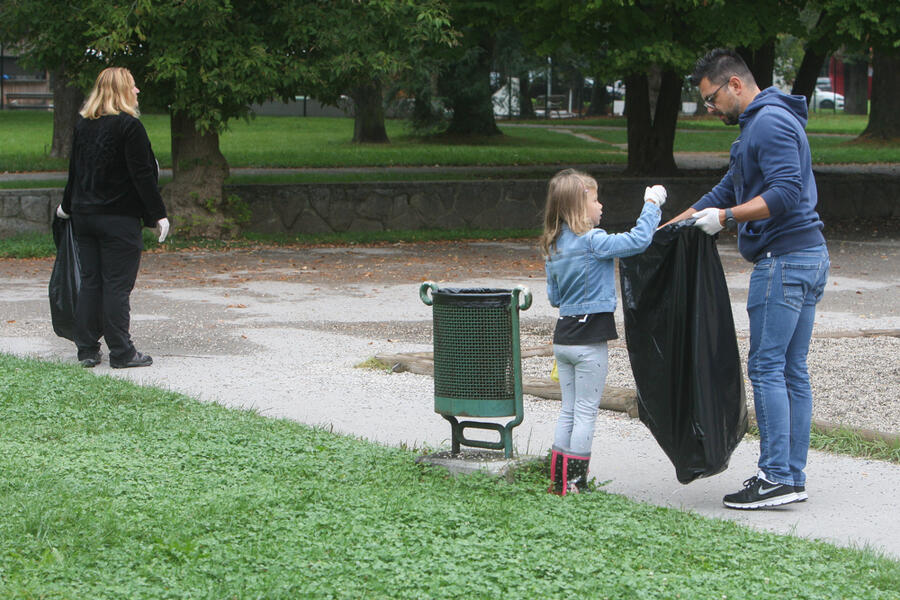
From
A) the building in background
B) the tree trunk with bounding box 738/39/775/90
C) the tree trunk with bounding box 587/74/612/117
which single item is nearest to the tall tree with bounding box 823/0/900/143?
the tree trunk with bounding box 738/39/775/90

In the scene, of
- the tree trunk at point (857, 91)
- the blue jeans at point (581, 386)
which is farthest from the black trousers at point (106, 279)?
the tree trunk at point (857, 91)

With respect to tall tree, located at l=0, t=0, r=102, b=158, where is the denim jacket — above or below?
below

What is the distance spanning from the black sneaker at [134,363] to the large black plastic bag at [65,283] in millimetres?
431

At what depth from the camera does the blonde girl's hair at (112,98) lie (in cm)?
765

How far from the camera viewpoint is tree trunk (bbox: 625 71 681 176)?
66.8 ft

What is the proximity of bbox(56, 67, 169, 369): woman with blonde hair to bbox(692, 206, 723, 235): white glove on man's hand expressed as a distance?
13.2 feet

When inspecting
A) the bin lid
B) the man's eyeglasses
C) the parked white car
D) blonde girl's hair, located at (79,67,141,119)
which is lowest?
the bin lid

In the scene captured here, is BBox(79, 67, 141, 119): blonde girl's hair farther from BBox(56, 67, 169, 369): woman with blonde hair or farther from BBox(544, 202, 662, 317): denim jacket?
BBox(544, 202, 662, 317): denim jacket

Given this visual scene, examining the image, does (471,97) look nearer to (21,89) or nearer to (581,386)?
(581,386)

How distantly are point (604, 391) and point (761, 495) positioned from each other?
206cm

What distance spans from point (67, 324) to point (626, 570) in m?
5.28

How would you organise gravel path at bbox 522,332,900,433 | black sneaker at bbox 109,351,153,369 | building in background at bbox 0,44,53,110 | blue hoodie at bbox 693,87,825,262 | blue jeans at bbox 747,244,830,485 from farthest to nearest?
1. building in background at bbox 0,44,53,110
2. black sneaker at bbox 109,351,153,369
3. gravel path at bbox 522,332,900,433
4. blue jeans at bbox 747,244,830,485
5. blue hoodie at bbox 693,87,825,262

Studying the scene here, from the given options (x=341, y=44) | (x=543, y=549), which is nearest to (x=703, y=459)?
(x=543, y=549)

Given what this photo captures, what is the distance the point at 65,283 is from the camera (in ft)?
26.2
